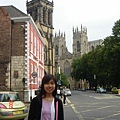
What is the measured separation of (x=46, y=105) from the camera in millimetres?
4191

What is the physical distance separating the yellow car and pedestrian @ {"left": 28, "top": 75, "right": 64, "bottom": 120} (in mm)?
8518

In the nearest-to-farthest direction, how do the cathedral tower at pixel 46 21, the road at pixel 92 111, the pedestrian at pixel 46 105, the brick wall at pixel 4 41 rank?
the pedestrian at pixel 46 105, the road at pixel 92 111, the brick wall at pixel 4 41, the cathedral tower at pixel 46 21

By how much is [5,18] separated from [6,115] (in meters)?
18.0

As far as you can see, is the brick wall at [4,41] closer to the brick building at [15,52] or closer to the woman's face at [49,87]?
the brick building at [15,52]

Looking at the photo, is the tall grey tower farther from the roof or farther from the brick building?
the brick building

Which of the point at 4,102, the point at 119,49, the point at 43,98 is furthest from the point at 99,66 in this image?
the point at 43,98

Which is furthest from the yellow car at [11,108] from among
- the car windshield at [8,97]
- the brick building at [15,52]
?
the brick building at [15,52]

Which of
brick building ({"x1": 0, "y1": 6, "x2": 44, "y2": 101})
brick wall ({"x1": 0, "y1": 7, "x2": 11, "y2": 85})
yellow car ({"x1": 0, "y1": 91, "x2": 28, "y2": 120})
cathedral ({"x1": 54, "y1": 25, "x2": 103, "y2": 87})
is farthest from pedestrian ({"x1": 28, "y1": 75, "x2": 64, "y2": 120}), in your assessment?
cathedral ({"x1": 54, "y1": 25, "x2": 103, "y2": 87})

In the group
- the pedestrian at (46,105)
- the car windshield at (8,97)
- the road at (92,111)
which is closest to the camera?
the pedestrian at (46,105)

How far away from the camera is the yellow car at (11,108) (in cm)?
1239

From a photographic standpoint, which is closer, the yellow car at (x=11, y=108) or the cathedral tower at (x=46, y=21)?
the yellow car at (x=11, y=108)

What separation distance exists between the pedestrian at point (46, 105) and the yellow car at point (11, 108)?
8.52 m

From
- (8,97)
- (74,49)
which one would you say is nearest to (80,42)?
(74,49)

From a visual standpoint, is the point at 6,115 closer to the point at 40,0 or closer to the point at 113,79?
the point at 113,79
